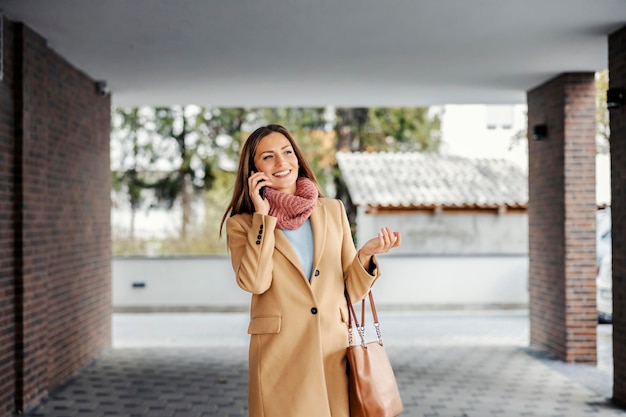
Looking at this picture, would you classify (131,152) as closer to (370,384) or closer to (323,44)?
(323,44)

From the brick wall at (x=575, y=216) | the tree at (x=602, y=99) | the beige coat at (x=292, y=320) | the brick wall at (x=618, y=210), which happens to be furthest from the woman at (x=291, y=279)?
the tree at (x=602, y=99)

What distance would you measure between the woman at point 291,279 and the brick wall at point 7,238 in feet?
11.2

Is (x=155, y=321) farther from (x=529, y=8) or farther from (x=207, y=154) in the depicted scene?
(x=207, y=154)

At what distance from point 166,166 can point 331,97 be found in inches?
545

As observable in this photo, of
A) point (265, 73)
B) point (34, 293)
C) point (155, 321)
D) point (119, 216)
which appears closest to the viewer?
point (34, 293)

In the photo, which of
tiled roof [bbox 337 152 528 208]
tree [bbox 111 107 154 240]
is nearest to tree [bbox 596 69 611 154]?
tiled roof [bbox 337 152 528 208]

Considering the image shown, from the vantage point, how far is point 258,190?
278cm

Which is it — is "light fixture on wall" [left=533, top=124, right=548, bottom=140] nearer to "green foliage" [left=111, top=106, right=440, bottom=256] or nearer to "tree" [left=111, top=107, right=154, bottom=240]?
"green foliage" [left=111, top=106, right=440, bottom=256]

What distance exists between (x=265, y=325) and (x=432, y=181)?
1409 centimetres

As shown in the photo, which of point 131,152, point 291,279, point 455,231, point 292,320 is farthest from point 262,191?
point 131,152

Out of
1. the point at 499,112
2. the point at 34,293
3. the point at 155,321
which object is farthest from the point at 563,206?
the point at 155,321

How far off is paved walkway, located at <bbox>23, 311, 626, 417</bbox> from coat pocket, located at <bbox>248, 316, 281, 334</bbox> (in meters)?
3.38

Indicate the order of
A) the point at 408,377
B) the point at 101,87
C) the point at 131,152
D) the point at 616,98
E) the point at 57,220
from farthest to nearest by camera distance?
the point at 131,152 → the point at 101,87 → the point at 408,377 → the point at 57,220 → the point at 616,98

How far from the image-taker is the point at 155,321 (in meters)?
12.4
